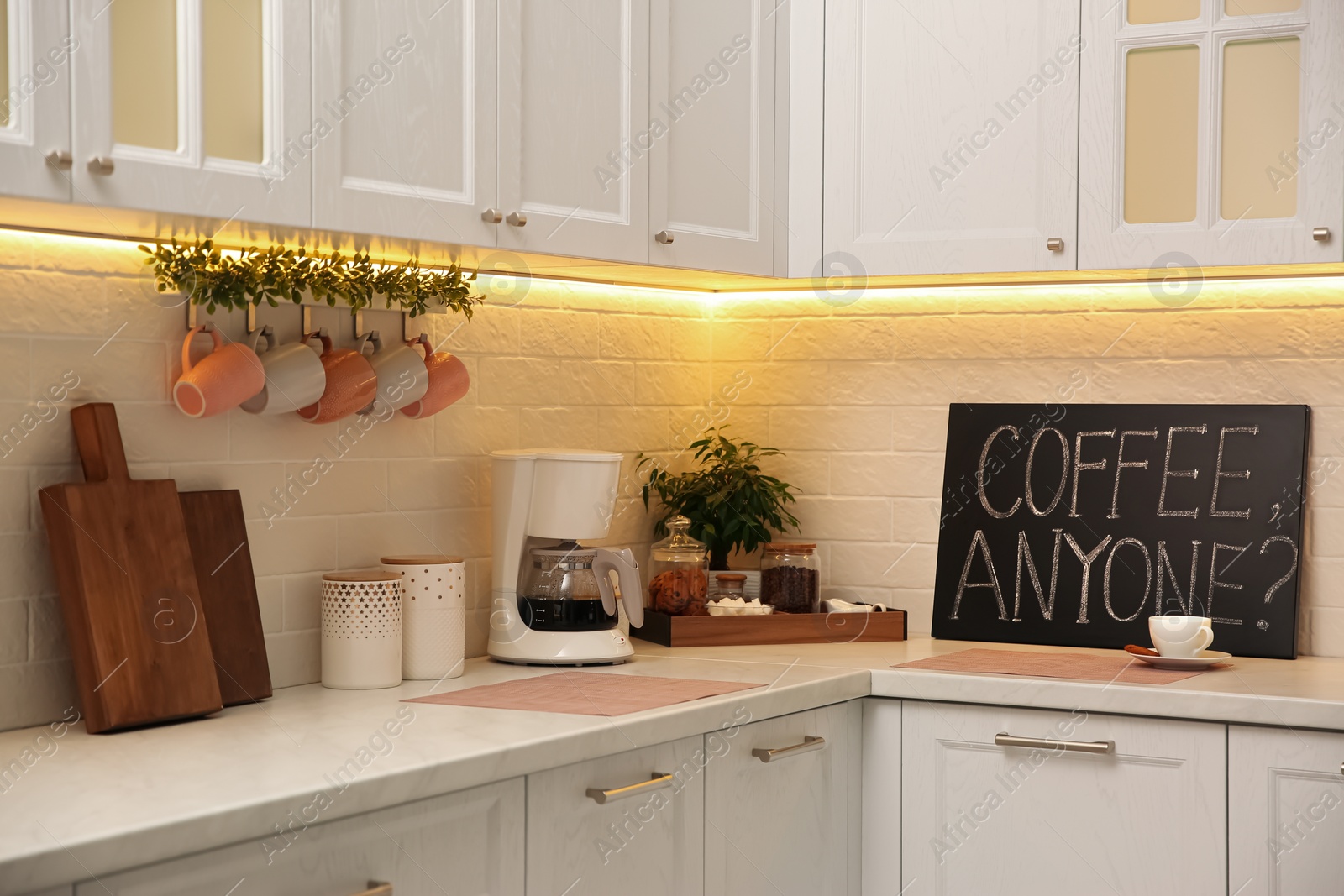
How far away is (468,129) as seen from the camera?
2023 mm

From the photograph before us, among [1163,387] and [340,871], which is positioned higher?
[1163,387]

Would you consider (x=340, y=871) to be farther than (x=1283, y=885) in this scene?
No

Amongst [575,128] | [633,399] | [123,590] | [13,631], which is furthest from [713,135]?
[13,631]

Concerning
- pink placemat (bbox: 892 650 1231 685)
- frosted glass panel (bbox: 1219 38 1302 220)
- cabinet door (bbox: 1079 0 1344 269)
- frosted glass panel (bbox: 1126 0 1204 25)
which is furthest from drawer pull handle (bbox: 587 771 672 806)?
frosted glass panel (bbox: 1126 0 1204 25)

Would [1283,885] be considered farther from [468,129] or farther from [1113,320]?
[468,129]

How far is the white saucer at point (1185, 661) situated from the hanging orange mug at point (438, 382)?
4.03 feet

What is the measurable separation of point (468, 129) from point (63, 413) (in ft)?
2.25

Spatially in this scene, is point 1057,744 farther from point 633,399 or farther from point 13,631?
point 13,631

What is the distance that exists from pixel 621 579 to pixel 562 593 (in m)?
0.10

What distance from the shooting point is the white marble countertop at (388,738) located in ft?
4.41

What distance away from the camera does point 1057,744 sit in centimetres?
216

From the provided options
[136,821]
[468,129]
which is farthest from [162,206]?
[136,821]

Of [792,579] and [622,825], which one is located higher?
[792,579]

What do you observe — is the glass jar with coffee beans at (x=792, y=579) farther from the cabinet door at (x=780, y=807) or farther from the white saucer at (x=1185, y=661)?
the white saucer at (x=1185, y=661)
